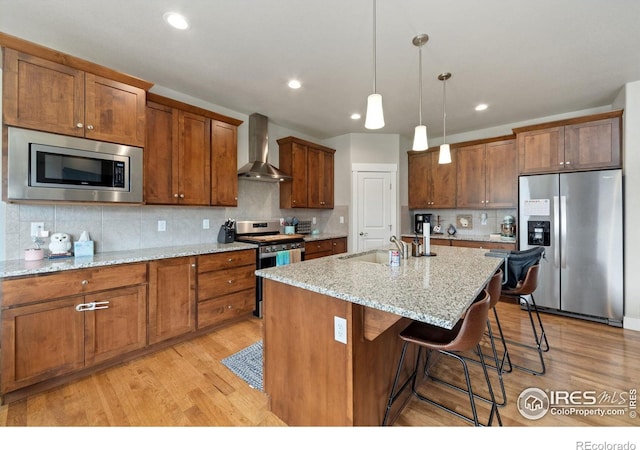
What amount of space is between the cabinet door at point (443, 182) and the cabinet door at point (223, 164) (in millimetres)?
3297

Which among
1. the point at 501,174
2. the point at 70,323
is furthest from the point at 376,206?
the point at 70,323

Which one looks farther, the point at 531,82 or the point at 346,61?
the point at 531,82

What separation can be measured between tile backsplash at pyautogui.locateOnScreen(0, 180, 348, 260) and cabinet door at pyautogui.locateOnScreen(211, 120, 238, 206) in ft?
1.02

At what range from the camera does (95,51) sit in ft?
7.59

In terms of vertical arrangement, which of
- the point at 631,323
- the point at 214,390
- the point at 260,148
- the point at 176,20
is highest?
the point at 176,20

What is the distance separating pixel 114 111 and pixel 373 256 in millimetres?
2575

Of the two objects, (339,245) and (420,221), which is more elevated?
(420,221)

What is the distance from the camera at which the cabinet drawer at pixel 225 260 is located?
2.73 meters

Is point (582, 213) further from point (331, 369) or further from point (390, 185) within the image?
point (331, 369)

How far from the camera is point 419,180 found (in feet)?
15.9

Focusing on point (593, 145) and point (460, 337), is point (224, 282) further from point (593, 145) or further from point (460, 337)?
point (593, 145)

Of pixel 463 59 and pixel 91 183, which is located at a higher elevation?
pixel 463 59
